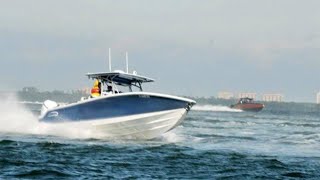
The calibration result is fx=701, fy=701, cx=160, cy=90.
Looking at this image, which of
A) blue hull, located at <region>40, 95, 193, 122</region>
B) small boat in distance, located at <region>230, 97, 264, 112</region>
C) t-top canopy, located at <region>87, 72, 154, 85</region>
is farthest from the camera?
small boat in distance, located at <region>230, 97, 264, 112</region>

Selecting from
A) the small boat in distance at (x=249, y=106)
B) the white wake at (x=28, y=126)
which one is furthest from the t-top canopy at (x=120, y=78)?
the small boat in distance at (x=249, y=106)

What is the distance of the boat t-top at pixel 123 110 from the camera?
2609 cm

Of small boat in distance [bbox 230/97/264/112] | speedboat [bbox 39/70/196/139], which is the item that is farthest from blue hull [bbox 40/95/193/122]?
small boat in distance [bbox 230/97/264/112]

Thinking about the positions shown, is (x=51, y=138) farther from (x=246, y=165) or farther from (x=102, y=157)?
(x=246, y=165)

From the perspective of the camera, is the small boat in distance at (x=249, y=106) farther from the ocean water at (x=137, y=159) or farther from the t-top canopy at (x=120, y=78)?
the t-top canopy at (x=120, y=78)

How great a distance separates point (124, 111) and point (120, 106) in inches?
9.8

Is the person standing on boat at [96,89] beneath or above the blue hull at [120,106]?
above

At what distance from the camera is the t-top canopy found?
27016 mm

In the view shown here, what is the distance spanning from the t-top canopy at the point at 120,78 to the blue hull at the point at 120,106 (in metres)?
1.27

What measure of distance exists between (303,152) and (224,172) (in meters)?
Result: 8.93

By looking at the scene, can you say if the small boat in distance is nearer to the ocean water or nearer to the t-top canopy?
the ocean water

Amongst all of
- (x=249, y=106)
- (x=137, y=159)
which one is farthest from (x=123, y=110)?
(x=249, y=106)

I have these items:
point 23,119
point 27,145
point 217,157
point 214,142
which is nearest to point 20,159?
point 27,145

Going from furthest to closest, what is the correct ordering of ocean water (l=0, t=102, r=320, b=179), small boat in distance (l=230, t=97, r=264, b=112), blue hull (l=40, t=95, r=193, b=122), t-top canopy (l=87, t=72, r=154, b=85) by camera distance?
1. small boat in distance (l=230, t=97, r=264, b=112)
2. t-top canopy (l=87, t=72, r=154, b=85)
3. blue hull (l=40, t=95, r=193, b=122)
4. ocean water (l=0, t=102, r=320, b=179)
